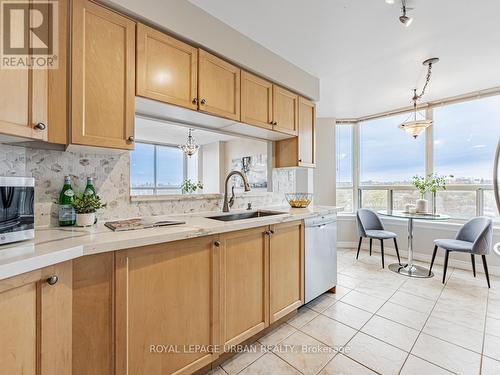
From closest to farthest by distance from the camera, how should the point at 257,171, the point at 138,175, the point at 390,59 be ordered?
the point at 138,175 → the point at 390,59 → the point at 257,171

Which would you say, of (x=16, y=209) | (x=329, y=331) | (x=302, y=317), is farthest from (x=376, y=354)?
(x=16, y=209)

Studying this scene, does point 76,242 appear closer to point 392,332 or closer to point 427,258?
point 392,332

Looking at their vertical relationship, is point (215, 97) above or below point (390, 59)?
below

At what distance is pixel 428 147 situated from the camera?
383cm

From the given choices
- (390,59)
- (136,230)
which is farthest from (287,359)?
(390,59)

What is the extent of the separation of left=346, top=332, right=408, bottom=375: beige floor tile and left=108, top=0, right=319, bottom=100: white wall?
2.39m

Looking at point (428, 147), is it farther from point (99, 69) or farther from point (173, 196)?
point (99, 69)

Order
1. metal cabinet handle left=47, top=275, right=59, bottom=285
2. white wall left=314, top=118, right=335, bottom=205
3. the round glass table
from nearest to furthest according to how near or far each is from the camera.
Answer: metal cabinet handle left=47, top=275, right=59, bottom=285, the round glass table, white wall left=314, top=118, right=335, bottom=205

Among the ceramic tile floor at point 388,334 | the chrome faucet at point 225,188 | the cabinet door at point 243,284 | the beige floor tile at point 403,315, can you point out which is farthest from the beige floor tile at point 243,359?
the beige floor tile at point 403,315

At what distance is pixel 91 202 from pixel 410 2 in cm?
257

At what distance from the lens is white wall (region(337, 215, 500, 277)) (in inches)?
128

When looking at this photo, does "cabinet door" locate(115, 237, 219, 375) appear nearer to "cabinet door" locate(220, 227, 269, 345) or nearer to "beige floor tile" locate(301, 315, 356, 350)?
"cabinet door" locate(220, 227, 269, 345)

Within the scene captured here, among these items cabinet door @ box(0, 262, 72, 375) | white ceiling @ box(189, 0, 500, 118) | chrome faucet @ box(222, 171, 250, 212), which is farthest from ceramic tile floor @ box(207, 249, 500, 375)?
white ceiling @ box(189, 0, 500, 118)

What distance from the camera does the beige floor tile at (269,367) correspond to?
1.51 m
